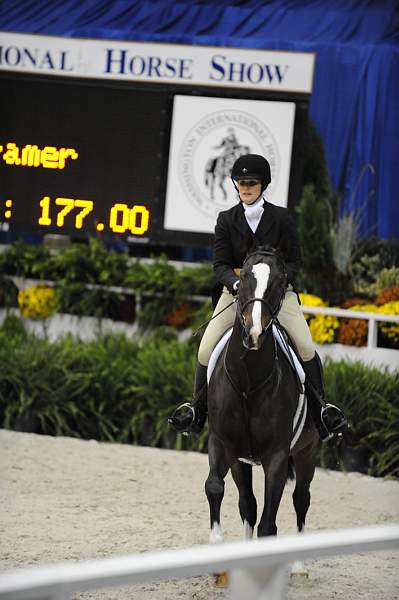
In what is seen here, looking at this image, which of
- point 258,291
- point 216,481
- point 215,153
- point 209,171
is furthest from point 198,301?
point 258,291

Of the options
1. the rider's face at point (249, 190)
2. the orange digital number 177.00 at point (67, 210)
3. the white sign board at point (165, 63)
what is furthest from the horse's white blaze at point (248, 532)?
the white sign board at point (165, 63)

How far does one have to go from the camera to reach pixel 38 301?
9086 millimetres

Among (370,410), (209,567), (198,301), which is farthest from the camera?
(198,301)

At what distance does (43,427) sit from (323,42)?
4697mm

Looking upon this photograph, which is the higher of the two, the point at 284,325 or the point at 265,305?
the point at 265,305

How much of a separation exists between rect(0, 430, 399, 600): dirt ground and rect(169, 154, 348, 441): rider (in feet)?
2.43

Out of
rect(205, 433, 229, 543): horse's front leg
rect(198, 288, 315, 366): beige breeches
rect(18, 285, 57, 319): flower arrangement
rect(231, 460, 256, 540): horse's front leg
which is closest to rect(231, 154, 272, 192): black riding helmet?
rect(198, 288, 315, 366): beige breeches

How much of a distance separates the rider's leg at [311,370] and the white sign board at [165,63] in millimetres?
3618

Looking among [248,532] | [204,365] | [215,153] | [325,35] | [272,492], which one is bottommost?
[248,532]

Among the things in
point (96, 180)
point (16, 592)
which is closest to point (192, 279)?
point (96, 180)

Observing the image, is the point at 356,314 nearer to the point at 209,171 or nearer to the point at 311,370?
the point at 209,171

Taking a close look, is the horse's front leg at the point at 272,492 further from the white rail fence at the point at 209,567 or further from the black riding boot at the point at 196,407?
the white rail fence at the point at 209,567

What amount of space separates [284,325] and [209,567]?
126 inches

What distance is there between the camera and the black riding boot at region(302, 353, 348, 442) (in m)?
5.00
